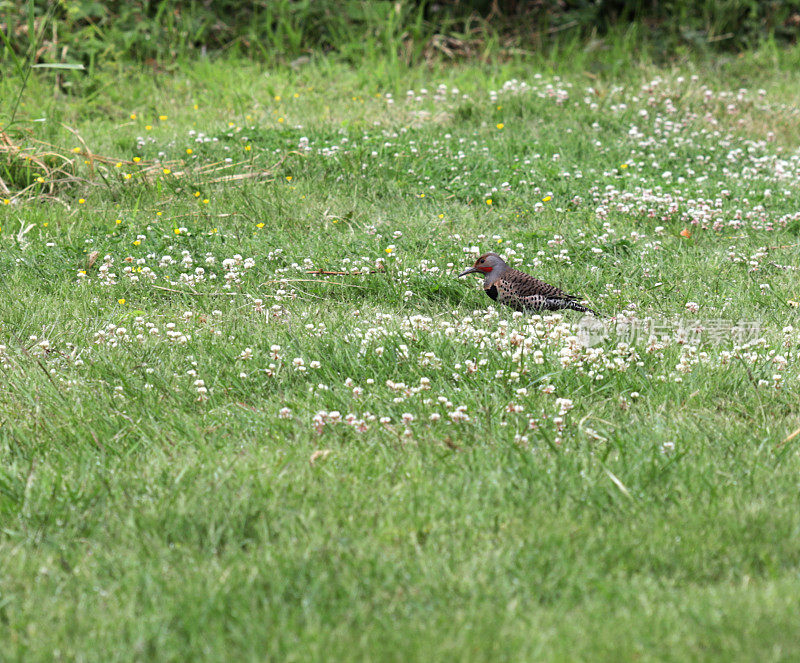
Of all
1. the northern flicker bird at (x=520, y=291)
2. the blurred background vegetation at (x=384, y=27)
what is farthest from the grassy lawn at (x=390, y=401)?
the blurred background vegetation at (x=384, y=27)

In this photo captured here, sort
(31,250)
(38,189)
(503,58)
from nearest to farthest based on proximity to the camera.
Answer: (31,250) < (38,189) < (503,58)

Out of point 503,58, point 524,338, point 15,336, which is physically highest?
point 503,58

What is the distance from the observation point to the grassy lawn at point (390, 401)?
2906mm

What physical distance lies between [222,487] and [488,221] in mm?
4546

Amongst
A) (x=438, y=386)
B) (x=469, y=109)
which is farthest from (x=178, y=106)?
(x=438, y=386)

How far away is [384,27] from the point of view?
39.7ft

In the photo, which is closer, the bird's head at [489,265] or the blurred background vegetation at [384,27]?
the bird's head at [489,265]

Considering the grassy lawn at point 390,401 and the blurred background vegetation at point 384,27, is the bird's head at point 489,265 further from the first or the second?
the blurred background vegetation at point 384,27

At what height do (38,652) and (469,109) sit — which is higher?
(469,109)

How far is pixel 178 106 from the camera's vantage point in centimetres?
1045

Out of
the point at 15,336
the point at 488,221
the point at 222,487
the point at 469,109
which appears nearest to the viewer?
the point at 222,487

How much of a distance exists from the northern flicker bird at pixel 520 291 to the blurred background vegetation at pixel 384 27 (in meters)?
6.44

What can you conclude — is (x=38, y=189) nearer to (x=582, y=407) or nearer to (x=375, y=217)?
(x=375, y=217)

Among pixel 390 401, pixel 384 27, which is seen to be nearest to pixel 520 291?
pixel 390 401
